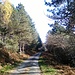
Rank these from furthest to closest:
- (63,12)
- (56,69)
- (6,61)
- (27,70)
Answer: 1. (6,61)
2. (56,69)
3. (27,70)
4. (63,12)

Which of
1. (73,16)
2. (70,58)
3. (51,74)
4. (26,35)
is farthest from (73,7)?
(26,35)

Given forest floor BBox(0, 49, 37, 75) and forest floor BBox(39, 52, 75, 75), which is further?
forest floor BBox(0, 49, 37, 75)

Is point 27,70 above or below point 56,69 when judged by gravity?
above

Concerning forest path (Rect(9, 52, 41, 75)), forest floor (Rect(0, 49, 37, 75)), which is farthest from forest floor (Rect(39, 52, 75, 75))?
forest floor (Rect(0, 49, 37, 75))

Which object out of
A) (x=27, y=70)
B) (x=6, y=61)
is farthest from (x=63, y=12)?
(x=6, y=61)

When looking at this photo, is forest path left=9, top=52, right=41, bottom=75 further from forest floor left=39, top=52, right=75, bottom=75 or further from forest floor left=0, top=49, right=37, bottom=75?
forest floor left=0, top=49, right=37, bottom=75

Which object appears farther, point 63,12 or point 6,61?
point 6,61

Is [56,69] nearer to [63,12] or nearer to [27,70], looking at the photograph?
[27,70]

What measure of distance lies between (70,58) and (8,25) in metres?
14.1

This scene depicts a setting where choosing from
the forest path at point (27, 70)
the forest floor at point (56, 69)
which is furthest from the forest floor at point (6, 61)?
the forest floor at point (56, 69)

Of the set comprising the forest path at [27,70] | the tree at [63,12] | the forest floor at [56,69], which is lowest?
the forest floor at [56,69]

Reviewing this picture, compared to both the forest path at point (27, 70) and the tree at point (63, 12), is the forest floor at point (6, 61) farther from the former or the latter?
the tree at point (63, 12)

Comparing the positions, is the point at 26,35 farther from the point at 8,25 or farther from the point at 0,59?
the point at 0,59

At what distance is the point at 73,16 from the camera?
22828 mm
